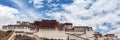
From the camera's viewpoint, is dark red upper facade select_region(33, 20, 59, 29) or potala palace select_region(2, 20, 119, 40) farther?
dark red upper facade select_region(33, 20, 59, 29)

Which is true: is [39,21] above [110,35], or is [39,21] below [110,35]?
above

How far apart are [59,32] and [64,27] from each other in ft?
13.3

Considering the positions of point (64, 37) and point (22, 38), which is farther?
point (64, 37)

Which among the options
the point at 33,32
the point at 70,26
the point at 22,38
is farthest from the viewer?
the point at 70,26

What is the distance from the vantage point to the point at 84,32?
120000mm

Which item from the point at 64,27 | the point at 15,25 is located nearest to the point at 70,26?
the point at 64,27

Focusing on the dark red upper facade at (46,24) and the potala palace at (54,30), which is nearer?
the potala palace at (54,30)

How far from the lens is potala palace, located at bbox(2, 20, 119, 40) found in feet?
382

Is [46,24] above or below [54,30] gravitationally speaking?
above

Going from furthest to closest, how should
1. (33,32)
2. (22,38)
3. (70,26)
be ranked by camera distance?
1. (70,26)
2. (33,32)
3. (22,38)

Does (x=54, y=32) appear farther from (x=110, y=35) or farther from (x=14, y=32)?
(x=110, y=35)

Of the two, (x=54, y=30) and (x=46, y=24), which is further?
(x=46, y=24)

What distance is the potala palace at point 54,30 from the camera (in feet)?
382

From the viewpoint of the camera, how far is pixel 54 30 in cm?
11806
